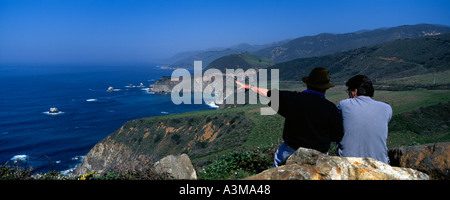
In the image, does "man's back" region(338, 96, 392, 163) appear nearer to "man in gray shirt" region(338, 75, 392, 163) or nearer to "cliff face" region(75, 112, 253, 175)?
"man in gray shirt" region(338, 75, 392, 163)

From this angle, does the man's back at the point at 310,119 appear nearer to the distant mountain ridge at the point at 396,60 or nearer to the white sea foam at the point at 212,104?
the distant mountain ridge at the point at 396,60

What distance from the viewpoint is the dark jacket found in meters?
3.86

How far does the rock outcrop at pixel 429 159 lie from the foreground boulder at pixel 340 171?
0.68 m

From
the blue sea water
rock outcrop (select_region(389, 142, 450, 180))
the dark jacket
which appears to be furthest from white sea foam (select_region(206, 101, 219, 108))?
the dark jacket

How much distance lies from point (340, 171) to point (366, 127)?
985 millimetres

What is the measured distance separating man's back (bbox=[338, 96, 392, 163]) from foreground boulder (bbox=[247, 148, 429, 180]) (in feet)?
1.86

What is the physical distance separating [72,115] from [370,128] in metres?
110

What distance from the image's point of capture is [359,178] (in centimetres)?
325

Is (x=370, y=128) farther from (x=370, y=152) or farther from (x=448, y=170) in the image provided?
(x=448, y=170)

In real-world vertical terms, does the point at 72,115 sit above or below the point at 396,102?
below

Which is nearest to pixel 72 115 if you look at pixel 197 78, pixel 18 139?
pixel 18 139

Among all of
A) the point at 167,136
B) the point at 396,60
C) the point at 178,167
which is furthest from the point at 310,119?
the point at 396,60

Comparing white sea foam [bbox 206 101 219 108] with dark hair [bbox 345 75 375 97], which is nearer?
dark hair [bbox 345 75 375 97]

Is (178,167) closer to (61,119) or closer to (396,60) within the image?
(61,119)
